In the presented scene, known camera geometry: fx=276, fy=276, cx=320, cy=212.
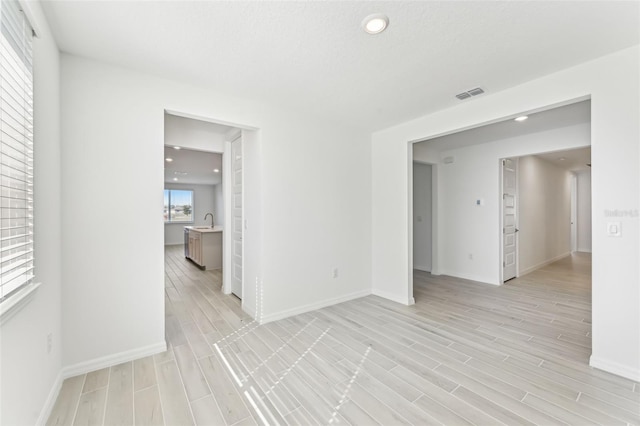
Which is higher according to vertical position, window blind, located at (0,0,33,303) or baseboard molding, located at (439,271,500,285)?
window blind, located at (0,0,33,303)

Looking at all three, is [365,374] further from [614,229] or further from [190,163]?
[190,163]

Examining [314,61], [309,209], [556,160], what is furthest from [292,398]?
[556,160]

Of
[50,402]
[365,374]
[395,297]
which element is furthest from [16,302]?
[395,297]

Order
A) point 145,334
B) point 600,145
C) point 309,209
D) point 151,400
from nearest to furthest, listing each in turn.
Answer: point 151,400 → point 600,145 → point 145,334 → point 309,209

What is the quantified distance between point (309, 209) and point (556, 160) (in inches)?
260

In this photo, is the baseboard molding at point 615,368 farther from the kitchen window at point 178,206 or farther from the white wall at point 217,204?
the kitchen window at point 178,206

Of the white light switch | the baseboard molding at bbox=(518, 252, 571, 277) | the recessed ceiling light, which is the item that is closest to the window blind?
the recessed ceiling light

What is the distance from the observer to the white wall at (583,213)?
8.57 meters

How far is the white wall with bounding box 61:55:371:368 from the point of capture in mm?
2244

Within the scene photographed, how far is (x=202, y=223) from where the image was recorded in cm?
1188

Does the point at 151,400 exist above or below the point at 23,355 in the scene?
below

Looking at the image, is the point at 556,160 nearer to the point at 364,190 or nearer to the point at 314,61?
the point at 364,190

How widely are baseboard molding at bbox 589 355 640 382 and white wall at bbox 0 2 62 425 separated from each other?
3.89 metres

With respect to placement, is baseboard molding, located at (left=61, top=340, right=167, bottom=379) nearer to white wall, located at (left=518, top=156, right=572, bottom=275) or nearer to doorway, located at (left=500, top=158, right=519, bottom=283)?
doorway, located at (left=500, top=158, right=519, bottom=283)
